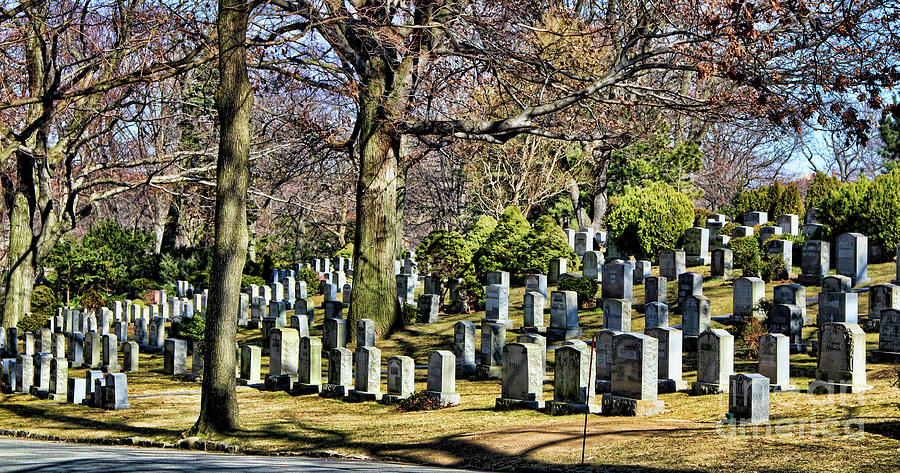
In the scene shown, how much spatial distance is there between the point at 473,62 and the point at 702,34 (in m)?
5.17

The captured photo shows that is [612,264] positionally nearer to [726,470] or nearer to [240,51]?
[240,51]

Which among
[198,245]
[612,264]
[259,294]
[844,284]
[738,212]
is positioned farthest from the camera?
[198,245]

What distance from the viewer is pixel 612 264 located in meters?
23.3

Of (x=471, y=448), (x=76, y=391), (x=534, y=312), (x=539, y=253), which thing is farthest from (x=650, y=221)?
(x=471, y=448)

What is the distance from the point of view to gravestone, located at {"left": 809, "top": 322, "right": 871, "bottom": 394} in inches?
521

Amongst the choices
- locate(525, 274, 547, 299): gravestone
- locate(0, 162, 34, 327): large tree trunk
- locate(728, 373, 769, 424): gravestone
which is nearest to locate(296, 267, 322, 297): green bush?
locate(0, 162, 34, 327): large tree trunk

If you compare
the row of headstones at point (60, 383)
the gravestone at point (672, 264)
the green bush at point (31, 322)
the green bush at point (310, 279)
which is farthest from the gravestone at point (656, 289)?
the green bush at point (31, 322)

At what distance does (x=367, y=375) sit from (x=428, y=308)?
9.01 metres

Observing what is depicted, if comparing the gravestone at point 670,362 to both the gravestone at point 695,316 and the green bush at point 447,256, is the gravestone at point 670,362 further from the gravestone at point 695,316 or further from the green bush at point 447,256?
the green bush at point 447,256

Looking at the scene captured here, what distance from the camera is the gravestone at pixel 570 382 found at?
512 inches

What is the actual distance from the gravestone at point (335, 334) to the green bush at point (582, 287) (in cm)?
574

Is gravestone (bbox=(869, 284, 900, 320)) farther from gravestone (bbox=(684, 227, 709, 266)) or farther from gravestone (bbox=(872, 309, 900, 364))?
gravestone (bbox=(684, 227, 709, 266))

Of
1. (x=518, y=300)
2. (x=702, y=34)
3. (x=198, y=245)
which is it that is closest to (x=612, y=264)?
(x=518, y=300)

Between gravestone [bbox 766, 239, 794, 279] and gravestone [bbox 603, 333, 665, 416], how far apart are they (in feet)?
42.5
